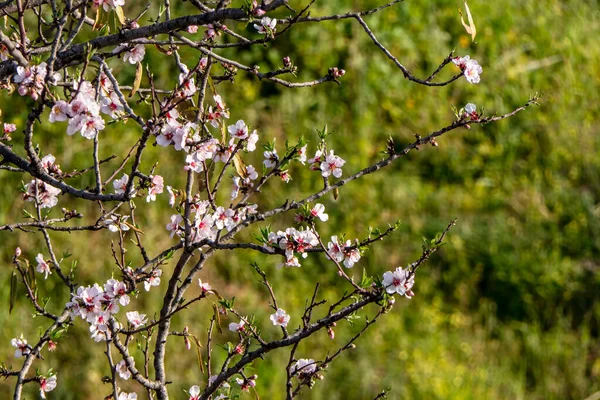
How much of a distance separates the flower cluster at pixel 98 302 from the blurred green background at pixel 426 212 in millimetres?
2774

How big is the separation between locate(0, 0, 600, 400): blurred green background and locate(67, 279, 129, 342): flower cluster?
2.77 m

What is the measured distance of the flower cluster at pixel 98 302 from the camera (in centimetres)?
215

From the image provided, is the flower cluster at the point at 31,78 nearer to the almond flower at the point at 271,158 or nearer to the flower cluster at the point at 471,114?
the almond flower at the point at 271,158

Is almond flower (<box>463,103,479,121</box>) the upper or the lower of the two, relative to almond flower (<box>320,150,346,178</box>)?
lower

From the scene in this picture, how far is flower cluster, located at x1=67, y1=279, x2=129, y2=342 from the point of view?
2.15 meters

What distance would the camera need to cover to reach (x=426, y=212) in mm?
6367

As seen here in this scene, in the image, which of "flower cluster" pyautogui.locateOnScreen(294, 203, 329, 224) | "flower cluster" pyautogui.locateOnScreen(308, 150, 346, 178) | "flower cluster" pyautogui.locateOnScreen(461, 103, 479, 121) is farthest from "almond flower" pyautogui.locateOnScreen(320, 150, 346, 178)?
"flower cluster" pyautogui.locateOnScreen(461, 103, 479, 121)

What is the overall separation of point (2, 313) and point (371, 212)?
2.76 m

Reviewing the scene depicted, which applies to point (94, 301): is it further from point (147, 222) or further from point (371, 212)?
point (371, 212)

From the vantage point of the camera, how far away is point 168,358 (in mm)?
5047

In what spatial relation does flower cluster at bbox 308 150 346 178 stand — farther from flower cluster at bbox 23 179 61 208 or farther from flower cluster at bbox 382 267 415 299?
flower cluster at bbox 23 179 61 208

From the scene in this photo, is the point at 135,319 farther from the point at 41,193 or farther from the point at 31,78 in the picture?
the point at 31,78

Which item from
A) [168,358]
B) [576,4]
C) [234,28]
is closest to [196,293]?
[168,358]

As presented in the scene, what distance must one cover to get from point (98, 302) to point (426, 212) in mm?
4489
